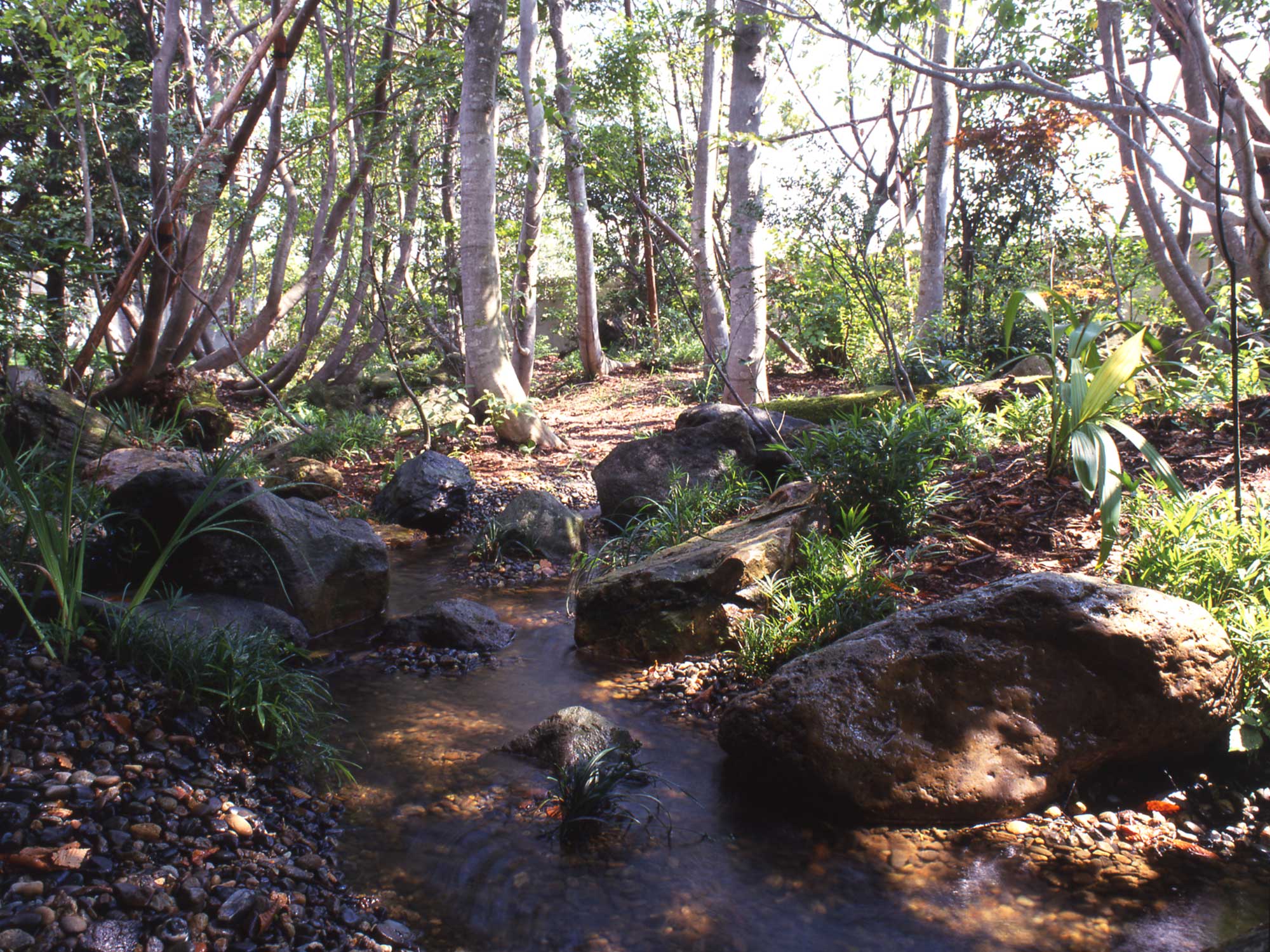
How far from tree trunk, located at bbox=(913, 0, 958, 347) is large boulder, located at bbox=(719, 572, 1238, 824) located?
24.3 ft

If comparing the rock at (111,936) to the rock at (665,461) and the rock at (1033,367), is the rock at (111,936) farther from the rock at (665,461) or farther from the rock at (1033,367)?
the rock at (1033,367)

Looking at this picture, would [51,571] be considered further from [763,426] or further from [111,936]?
[763,426]

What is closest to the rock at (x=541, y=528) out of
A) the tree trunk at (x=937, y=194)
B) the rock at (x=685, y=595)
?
the rock at (x=685, y=595)

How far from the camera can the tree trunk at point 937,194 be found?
10.1 metres

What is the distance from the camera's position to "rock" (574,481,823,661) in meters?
4.45

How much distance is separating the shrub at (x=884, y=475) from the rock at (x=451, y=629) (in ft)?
7.31

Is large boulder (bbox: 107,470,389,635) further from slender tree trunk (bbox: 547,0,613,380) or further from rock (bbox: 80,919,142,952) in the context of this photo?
slender tree trunk (bbox: 547,0,613,380)

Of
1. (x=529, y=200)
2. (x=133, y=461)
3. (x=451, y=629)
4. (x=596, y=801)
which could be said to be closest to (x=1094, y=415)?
(x=596, y=801)

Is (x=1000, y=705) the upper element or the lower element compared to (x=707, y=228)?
lower

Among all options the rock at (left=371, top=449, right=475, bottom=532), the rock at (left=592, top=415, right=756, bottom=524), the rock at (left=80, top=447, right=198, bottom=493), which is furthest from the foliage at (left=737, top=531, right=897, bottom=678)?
the rock at (left=80, top=447, right=198, bottom=493)

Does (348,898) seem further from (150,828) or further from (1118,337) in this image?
(1118,337)

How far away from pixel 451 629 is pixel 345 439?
211 inches

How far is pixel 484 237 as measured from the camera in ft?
30.2

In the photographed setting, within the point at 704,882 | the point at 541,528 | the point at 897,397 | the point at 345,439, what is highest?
the point at 897,397
